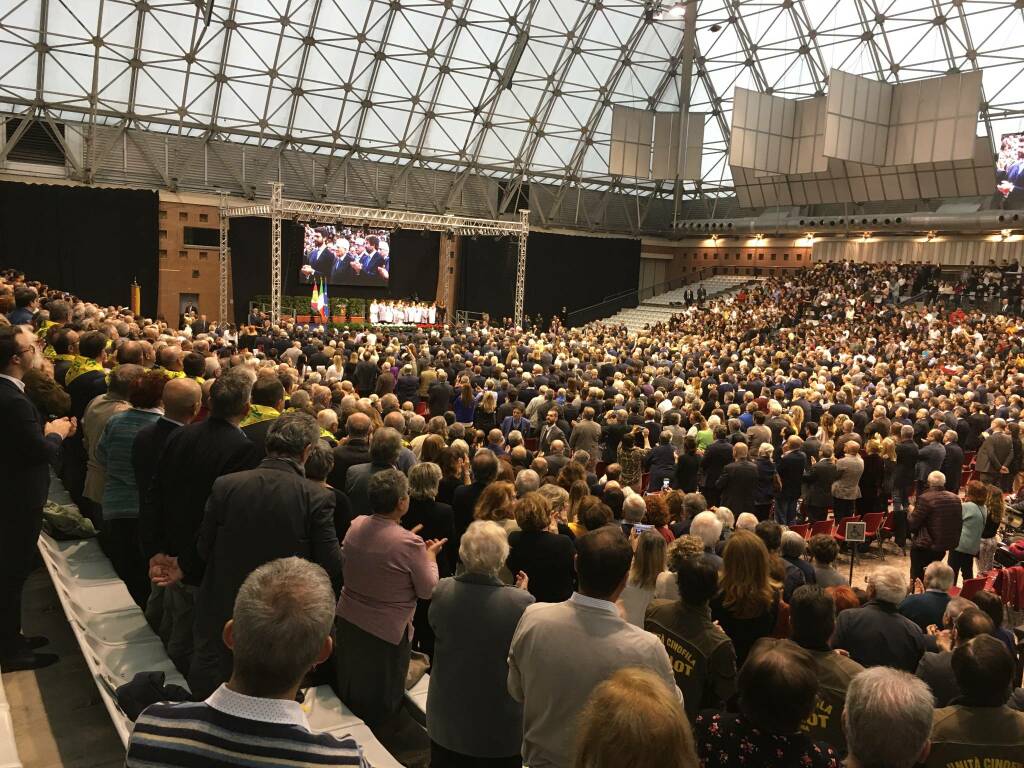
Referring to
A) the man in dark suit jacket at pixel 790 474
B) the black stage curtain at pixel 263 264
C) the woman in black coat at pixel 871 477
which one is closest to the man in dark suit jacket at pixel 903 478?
the woman in black coat at pixel 871 477

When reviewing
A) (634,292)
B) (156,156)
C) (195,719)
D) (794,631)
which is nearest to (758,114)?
(634,292)

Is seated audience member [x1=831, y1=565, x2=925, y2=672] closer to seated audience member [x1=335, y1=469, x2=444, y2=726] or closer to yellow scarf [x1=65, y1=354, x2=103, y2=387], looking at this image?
seated audience member [x1=335, y1=469, x2=444, y2=726]

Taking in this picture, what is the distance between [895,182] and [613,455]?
87.9 ft

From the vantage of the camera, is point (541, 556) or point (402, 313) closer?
point (541, 556)

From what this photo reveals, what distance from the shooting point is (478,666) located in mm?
2859

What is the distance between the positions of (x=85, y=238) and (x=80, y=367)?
71.4ft

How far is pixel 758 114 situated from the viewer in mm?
28797

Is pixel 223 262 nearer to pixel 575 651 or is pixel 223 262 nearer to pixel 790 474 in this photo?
pixel 790 474

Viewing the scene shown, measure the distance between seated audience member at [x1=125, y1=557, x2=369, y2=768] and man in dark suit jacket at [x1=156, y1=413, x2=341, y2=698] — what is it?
1.27m

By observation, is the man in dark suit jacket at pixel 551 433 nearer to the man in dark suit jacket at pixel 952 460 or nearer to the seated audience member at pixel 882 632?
the man in dark suit jacket at pixel 952 460

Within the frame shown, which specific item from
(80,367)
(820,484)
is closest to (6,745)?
(80,367)

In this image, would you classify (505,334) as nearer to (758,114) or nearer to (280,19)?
(280,19)

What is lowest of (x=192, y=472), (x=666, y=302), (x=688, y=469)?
(x=688, y=469)

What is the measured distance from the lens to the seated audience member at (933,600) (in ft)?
14.2
